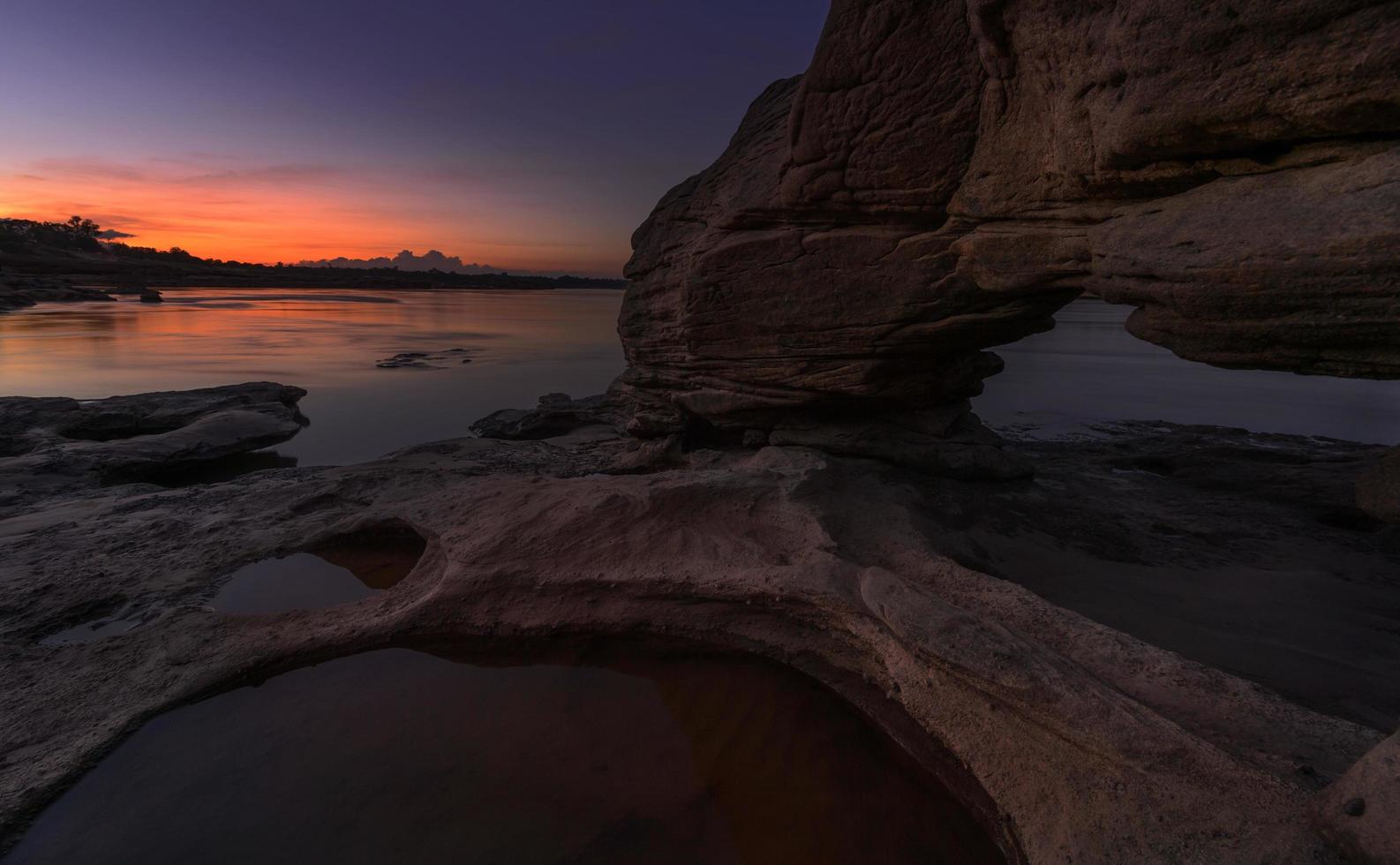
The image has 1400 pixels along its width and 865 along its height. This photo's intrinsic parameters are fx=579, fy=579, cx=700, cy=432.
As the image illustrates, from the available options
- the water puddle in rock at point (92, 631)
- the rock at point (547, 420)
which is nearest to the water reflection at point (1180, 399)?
the rock at point (547, 420)

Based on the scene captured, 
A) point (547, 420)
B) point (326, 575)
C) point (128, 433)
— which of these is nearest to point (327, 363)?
point (128, 433)

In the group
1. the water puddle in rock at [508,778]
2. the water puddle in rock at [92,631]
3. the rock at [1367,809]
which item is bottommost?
the water puddle in rock at [508,778]

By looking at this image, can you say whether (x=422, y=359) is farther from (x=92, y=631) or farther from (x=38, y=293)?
(x=38, y=293)

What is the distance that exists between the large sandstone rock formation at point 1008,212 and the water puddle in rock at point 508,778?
3787 mm

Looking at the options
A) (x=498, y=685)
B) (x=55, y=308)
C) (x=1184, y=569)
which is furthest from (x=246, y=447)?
(x=55, y=308)

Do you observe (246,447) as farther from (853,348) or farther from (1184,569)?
(1184,569)

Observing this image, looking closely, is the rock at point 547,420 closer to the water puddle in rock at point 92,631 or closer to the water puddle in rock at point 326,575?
the water puddle in rock at point 326,575

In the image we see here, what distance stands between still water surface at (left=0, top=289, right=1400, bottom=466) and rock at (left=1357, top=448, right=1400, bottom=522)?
316 inches

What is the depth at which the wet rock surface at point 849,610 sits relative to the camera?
9.00 ft

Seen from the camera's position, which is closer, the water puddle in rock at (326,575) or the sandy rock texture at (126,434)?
the water puddle in rock at (326,575)

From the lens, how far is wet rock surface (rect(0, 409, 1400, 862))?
2742 mm

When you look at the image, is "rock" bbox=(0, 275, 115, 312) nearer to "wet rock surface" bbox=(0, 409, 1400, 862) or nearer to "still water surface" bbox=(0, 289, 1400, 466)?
"still water surface" bbox=(0, 289, 1400, 466)

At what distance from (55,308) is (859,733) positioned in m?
60.1

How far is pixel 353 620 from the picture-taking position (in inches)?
177
